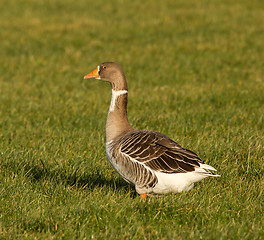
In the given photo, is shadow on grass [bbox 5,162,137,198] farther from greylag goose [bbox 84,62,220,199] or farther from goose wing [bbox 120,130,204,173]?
goose wing [bbox 120,130,204,173]

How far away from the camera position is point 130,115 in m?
10.5

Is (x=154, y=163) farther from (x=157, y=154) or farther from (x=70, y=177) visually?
(x=70, y=177)

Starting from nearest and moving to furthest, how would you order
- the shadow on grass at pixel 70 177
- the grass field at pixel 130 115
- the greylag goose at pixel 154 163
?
the grass field at pixel 130 115
the greylag goose at pixel 154 163
the shadow on grass at pixel 70 177

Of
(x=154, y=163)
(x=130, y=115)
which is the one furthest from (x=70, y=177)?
(x=130, y=115)

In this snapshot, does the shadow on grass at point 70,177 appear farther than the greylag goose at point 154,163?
Yes

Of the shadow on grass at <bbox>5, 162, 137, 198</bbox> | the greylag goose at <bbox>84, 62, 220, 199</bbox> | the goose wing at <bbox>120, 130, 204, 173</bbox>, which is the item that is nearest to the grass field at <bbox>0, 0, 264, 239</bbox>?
the shadow on grass at <bbox>5, 162, 137, 198</bbox>

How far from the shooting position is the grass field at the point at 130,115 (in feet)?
17.9

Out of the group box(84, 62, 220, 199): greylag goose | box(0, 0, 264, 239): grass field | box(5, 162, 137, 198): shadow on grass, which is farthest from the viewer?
box(5, 162, 137, 198): shadow on grass

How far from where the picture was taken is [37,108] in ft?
37.4

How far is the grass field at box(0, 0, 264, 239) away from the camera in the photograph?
546 centimetres

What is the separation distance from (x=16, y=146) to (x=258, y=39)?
13690mm

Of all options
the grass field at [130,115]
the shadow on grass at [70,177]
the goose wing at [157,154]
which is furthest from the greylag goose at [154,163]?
the shadow on grass at [70,177]

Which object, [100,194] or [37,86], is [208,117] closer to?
[100,194]

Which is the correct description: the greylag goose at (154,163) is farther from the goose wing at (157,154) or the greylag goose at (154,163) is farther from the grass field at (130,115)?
the grass field at (130,115)
